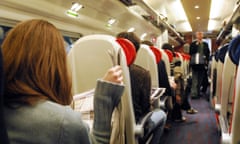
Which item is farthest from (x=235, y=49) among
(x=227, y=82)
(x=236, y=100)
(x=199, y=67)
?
(x=199, y=67)

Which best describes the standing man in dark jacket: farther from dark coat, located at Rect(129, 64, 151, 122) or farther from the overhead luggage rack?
dark coat, located at Rect(129, 64, 151, 122)

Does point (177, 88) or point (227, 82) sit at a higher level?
point (227, 82)

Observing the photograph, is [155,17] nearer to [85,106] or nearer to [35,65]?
[85,106]

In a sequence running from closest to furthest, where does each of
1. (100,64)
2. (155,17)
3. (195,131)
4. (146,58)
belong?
(100,64)
(146,58)
(195,131)
(155,17)

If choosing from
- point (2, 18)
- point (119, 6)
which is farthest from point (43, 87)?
point (119, 6)

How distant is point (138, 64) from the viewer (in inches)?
119

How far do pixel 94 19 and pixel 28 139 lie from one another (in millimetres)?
4580

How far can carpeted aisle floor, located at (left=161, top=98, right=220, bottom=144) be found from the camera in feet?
12.6

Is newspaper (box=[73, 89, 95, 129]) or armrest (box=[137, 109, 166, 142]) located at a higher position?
newspaper (box=[73, 89, 95, 129])

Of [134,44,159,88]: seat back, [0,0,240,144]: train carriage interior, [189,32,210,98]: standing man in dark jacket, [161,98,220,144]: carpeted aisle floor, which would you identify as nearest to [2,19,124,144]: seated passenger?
[0,0,240,144]: train carriage interior

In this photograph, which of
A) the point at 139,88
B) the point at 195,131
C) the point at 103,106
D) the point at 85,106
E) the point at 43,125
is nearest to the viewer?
the point at 43,125

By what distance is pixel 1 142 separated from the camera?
2.05ft

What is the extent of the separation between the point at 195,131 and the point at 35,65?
383cm

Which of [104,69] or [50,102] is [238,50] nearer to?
[104,69]
